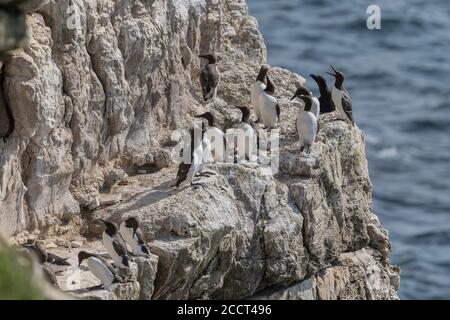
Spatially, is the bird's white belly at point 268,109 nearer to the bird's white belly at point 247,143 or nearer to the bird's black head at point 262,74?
the bird's black head at point 262,74

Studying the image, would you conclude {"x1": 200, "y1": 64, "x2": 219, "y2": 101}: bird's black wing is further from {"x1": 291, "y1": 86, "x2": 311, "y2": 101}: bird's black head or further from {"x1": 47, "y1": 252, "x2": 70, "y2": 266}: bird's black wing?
{"x1": 47, "y1": 252, "x2": 70, "y2": 266}: bird's black wing

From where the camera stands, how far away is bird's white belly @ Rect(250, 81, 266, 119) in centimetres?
2434

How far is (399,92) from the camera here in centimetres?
5659

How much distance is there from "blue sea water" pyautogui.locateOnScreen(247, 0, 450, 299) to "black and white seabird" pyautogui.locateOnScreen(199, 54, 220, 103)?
65.9ft

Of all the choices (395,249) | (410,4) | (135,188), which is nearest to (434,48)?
(410,4)

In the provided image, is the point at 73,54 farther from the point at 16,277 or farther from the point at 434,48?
the point at 434,48

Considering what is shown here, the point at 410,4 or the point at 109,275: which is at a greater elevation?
the point at 410,4

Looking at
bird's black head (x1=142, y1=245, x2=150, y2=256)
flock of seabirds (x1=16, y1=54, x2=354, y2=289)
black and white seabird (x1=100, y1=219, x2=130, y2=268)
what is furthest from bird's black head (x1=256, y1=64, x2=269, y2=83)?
black and white seabird (x1=100, y1=219, x2=130, y2=268)

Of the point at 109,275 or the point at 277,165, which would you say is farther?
the point at 277,165

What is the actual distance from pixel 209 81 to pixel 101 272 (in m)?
5.28

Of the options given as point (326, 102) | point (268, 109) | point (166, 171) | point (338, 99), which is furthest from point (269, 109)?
point (166, 171)

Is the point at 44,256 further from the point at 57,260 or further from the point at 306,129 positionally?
the point at 306,129

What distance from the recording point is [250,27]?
26141mm

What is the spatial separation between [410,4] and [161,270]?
153ft
